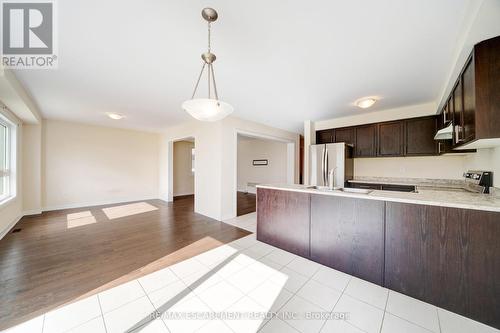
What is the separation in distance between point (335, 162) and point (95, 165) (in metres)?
6.74

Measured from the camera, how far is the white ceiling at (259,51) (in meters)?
1.42

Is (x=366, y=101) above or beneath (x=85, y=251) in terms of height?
above

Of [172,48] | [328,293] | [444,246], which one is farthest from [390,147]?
[172,48]

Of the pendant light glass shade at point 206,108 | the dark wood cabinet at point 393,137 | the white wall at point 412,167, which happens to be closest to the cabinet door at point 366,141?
the dark wood cabinet at point 393,137

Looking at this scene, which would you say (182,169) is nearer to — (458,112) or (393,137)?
(393,137)

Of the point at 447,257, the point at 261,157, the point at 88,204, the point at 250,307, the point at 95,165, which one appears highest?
the point at 261,157

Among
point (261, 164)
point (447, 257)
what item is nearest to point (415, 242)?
point (447, 257)

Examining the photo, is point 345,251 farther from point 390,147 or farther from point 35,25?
point 35,25

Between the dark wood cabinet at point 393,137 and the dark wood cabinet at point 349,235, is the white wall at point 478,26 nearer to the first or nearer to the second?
the dark wood cabinet at point 349,235

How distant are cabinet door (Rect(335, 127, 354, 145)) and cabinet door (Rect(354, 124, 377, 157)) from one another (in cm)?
11

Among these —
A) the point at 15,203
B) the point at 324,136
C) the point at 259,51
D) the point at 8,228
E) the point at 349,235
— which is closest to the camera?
the point at 259,51

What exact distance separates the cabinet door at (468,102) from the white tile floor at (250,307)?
1677mm

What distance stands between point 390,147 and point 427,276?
9.52 feet

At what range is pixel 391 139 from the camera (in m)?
3.79
